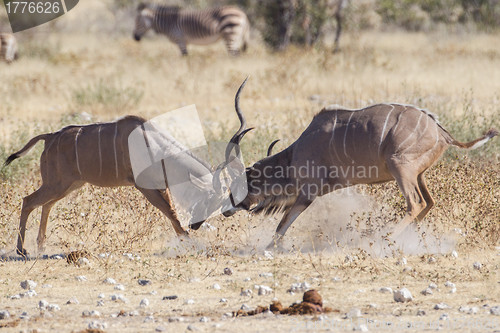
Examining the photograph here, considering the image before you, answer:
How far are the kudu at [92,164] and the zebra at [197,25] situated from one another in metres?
13.8

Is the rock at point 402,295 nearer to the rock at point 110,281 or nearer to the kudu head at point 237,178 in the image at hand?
the rock at point 110,281

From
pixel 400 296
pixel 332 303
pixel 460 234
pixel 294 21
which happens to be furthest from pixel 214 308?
pixel 294 21

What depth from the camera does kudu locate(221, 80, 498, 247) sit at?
6.69 meters

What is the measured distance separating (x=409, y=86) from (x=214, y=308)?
9.95 m

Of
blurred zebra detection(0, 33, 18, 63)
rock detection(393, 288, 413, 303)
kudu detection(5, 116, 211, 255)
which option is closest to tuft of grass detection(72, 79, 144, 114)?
kudu detection(5, 116, 211, 255)

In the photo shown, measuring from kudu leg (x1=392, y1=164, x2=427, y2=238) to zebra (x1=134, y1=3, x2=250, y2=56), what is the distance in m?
14.6

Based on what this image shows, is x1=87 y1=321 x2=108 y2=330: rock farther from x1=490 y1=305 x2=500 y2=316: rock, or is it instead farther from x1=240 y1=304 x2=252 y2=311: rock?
x1=490 y1=305 x2=500 y2=316: rock

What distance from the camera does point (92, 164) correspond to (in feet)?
23.8

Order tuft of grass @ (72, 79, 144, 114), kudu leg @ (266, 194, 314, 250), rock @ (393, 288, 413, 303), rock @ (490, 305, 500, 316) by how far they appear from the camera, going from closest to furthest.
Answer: rock @ (490, 305, 500, 316) < rock @ (393, 288, 413, 303) < kudu leg @ (266, 194, 314, 250) < tuft of grass @ (72, 79, 144, 114)

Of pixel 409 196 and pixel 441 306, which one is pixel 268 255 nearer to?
pixel 409 196

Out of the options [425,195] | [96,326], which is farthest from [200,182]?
[96,326]

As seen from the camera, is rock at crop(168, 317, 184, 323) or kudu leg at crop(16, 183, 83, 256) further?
kudu leg at crop(16, 183, 83, 256)

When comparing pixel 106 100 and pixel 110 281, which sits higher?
pixel 106 100

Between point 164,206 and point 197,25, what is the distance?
16.6 metres
